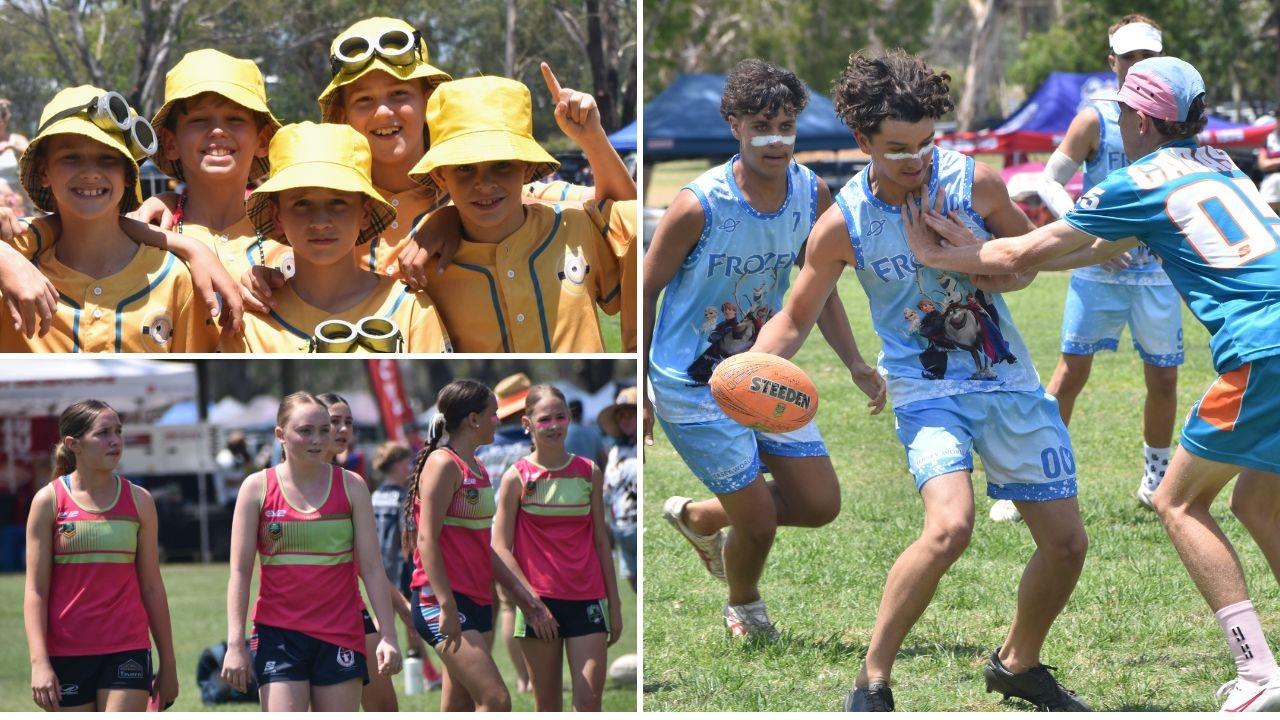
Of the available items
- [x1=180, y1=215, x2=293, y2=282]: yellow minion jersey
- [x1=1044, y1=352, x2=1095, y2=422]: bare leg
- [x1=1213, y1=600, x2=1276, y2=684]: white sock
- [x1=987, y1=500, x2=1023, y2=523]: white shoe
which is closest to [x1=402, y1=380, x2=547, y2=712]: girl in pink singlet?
[x1=180, y1=215, x2=293, y2=282]: yellow minion jersey

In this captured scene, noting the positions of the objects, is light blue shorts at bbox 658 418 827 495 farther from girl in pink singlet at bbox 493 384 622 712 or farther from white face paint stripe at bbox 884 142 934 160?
white face paint stripe at bbox 884 142 934 160

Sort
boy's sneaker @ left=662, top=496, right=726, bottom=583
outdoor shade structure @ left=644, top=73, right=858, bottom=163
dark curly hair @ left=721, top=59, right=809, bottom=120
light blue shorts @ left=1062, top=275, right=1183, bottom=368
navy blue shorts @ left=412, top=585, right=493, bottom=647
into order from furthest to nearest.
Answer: outdoor shade structure @ left=644, top=73, right=858, bottom=163 < light blue shorts @ left=1062, top=275, right=1183, bottom=368 < boy's sneaker @ left=662, top=496, right=726, bottom=583 < navy blue shorts @ left=412, top=585, right=493, bottom=647 < dark curly hair @ left=721, top=59, right=809, bottom=120

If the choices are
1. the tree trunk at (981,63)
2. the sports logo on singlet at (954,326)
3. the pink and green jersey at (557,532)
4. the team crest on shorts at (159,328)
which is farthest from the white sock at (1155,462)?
the tree trunk at (981,63)

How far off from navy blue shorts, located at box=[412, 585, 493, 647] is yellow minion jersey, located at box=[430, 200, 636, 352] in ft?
4.42

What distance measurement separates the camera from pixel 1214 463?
481 cm

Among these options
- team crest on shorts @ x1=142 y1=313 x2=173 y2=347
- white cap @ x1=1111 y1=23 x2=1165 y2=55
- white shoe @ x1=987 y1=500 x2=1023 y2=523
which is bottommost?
white shoe @ x1=987 y1=500 x2=1023 y2=523

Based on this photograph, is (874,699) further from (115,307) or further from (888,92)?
(115,307)

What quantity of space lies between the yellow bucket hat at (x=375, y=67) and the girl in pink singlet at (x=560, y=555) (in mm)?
1370

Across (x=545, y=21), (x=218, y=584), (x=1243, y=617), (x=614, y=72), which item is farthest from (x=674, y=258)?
(x=218, y=584)

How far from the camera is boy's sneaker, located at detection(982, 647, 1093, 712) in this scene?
5066 millimetres

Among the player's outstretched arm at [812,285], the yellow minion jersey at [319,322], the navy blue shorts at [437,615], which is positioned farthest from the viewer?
the navy blue shorts at [437,615]

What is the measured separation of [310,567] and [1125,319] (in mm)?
4911

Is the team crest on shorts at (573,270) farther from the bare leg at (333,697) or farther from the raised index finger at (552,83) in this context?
the bare leg at (333,697)

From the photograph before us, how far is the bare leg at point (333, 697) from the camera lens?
195 inches
